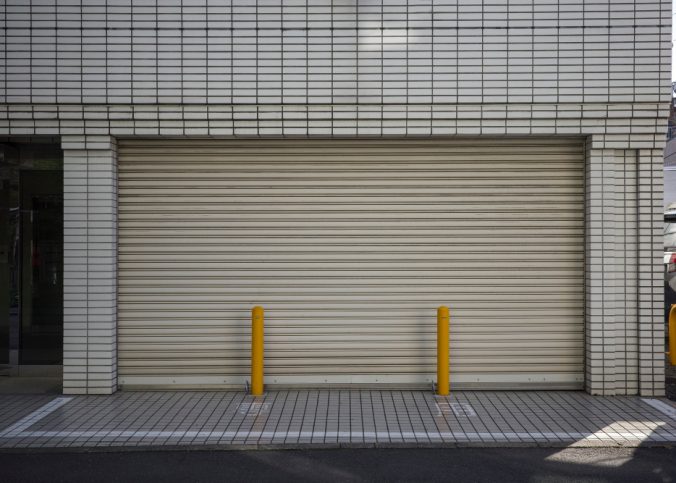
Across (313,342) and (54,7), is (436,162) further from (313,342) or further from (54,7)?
(54,7)

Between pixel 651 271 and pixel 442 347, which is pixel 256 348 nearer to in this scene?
pixel 442 347

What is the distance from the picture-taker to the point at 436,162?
26.8 feet

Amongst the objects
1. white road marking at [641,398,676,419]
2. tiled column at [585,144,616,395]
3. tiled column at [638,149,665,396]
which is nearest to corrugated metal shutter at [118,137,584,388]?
tiled column at [585,144,616,395]

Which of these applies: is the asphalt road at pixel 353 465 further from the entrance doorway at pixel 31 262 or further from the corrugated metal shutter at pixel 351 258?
the entrance doorway at pixel 31 262

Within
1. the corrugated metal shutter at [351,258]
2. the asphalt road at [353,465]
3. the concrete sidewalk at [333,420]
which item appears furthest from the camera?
the corrugated metal shutter at [351,258]

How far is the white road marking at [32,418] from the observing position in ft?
20.7

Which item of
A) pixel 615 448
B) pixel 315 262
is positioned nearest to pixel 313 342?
pixel 315 262

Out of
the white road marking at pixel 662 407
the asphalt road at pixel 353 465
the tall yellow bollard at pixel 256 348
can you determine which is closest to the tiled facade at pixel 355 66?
the white road marking at pixel 662 407

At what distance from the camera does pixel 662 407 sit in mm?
7301

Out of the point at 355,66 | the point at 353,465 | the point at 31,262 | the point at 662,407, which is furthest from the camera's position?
the point at 31,262

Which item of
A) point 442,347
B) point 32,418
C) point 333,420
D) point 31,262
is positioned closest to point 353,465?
point 333,420

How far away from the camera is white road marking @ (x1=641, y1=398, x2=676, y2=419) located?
703cm

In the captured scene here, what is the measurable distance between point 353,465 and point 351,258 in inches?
127

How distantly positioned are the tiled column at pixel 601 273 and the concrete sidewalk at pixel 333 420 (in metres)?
0.39
